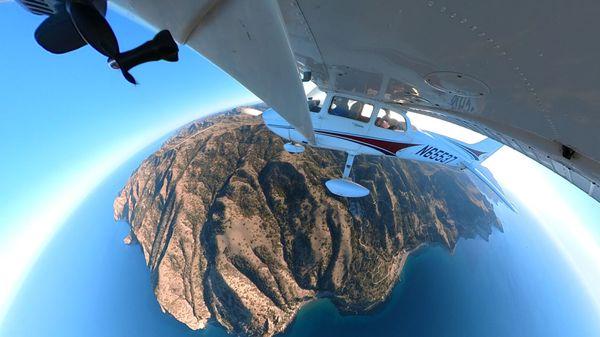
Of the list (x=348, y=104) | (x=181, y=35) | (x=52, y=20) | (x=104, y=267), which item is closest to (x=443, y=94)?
(x=181, y=35)

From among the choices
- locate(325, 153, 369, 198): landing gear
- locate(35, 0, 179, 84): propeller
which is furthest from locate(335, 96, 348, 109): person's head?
locate(35, 0, 179, 84): propeller

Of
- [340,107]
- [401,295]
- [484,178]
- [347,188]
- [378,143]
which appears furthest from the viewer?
[401,295]

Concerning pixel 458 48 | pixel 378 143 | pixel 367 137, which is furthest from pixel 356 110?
pixel 458 48

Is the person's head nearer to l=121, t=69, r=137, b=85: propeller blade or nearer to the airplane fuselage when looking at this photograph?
the airplane fuselage

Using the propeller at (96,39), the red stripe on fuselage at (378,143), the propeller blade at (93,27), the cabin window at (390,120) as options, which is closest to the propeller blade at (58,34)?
the propeller at (96,39)

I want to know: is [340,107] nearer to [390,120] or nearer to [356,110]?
[356,110]

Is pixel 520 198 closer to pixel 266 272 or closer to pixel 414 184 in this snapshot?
pixel 414 184
